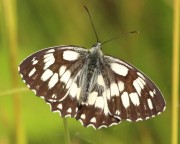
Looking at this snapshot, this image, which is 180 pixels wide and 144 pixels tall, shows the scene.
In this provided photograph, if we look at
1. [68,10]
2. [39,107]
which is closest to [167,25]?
[68,10]

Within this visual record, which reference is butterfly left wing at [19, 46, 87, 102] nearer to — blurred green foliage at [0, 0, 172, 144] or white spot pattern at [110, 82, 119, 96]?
white spot pattern at [110, 82, 119, 96]

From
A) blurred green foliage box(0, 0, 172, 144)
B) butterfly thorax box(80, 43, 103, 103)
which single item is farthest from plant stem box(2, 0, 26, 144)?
blurred green foliage box(0, 0, 172, 144)

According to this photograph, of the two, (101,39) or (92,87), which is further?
(101,39)

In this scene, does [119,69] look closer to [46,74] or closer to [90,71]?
[90,71]

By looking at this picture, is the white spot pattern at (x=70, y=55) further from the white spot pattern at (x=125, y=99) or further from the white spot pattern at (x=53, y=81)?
the white spot pattern at (x=125, y=99)

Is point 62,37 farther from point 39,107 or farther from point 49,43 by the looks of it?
point 39,107

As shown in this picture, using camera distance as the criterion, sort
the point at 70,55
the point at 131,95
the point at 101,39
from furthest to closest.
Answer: the point at 101,39
the point at 70,55
the point at 131,95

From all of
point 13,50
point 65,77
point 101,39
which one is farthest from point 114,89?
point 101,39
